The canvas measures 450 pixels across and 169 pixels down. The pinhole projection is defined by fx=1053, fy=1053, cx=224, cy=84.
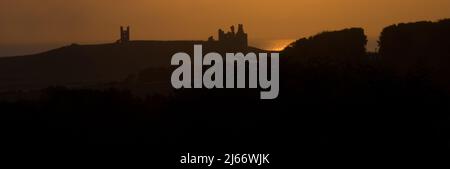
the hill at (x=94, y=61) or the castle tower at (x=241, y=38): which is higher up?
the castle tower at (x=241, y=38)

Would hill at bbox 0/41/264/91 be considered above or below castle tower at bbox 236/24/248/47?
below

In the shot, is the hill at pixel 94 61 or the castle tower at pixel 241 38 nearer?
the hill at pixel 94 61

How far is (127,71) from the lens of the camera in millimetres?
74125

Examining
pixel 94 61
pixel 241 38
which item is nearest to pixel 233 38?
pixel 241 38

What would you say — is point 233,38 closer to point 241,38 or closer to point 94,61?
point 241,38

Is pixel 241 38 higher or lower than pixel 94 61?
higher

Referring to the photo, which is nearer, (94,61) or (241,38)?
(241,38)

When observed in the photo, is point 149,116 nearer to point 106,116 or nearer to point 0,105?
point 106,116

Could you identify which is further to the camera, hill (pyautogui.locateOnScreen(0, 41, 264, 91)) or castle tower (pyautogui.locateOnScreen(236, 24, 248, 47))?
castle tower (pyautogui.locateOnScreen(236, 24, 248, 47))

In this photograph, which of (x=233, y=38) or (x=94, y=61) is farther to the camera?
(x=94, y=61)
